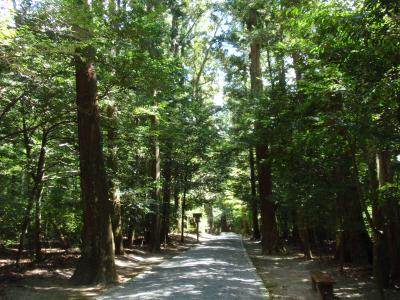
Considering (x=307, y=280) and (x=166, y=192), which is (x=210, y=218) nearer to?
(x=166, y=192)

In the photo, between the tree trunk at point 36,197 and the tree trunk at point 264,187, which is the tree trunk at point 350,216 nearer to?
the tree trunk at point 264,187

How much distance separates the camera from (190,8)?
2805cm

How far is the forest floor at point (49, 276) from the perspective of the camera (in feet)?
28.8

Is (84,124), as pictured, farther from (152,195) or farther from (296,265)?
(152,195)

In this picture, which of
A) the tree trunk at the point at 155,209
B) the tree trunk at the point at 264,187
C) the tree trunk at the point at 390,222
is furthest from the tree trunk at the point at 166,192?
the tree trunk at the point at 390,222

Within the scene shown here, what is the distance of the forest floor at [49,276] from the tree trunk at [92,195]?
0.46 m

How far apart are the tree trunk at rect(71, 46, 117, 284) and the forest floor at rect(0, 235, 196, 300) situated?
0.46 m

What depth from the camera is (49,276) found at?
35.5 ft

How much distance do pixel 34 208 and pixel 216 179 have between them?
56.9ft

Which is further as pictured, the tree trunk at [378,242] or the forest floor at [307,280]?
the forest floor at [307,280]

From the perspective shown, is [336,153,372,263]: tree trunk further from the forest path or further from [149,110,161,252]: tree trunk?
[149,110,161,252]: tree trunk

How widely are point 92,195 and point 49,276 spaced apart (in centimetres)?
255

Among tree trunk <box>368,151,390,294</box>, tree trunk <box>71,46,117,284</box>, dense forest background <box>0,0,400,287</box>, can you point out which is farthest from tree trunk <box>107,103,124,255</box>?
tree trunk <box>368,151,390,294</box>

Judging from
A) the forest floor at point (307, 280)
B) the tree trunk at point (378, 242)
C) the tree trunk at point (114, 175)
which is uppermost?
the tree trunk at point (114, 175)
